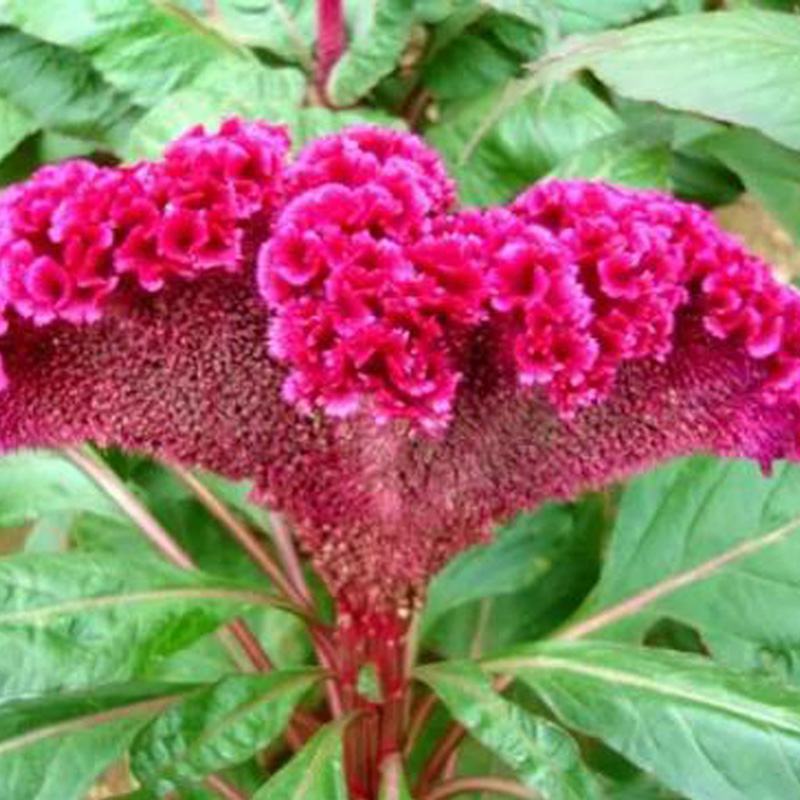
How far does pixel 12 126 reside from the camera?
60.1 inches

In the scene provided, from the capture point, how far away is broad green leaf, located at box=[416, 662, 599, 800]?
39.2 inches

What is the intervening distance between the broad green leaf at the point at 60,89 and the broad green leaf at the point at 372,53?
7.5 inches

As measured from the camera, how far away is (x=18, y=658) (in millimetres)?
1003

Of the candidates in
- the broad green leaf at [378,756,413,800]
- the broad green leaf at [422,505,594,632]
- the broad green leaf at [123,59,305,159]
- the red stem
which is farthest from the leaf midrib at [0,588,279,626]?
the red stem

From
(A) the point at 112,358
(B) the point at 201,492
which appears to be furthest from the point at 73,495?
(A) the point at 112,358

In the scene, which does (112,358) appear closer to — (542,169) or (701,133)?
(542,169)

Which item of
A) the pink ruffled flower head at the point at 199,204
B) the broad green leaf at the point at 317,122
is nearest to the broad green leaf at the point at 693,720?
the pink ruffled flower head at the point at 199,204

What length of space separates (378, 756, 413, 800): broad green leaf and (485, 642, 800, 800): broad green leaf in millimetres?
111

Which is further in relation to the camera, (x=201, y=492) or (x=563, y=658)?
(x=201, y=492)

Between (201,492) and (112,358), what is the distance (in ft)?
1.29

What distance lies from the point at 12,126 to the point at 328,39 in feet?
0.91

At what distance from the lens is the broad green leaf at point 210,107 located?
1.31 metres

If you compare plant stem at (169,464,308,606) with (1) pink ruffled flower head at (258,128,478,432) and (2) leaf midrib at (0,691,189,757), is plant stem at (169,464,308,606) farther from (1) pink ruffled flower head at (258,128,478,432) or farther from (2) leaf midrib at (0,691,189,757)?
(1) pink ruffled flower head at (258,128,478,432)

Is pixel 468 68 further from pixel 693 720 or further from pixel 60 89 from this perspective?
pixel 693 720
